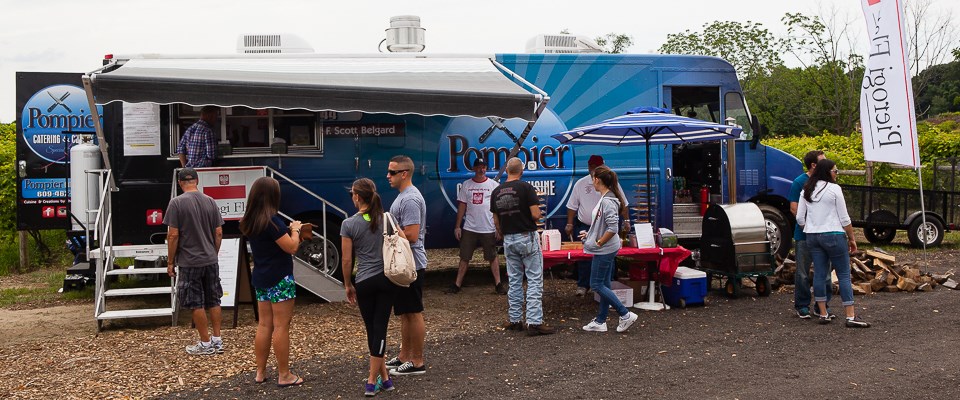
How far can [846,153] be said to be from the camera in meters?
17.9

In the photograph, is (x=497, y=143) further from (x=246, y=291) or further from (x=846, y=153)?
(x=846, y=153)

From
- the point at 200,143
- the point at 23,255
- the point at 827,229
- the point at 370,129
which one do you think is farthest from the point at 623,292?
the point at 23,255

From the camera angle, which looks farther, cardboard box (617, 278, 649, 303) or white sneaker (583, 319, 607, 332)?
cardboard box (617, 278, 649, 303)

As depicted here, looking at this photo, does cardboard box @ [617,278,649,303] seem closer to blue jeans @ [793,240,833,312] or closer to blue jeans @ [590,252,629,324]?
blue jeans @ [590,252,629,324]

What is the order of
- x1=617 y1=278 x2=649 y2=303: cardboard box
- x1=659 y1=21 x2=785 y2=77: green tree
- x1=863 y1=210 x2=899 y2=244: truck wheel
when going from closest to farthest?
x1=617 y1=278 x2=649 y2=303: cardboard box, x1=863 y1=210 x2=899 y2=244: truck wheel, x1=659 y1=21 x2=785 y2=77: green tree

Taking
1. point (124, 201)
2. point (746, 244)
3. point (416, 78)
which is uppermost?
point (416, 78)

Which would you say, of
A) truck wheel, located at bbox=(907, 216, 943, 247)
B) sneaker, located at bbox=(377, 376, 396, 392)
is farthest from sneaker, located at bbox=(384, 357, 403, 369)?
truck wheel, located at bbox=(907, 216, 943, 247)

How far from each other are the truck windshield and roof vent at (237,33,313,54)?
5.33 m

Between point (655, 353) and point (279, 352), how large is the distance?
2.97 metres

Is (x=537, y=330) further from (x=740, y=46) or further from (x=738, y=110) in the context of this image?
(x=740, y=46)

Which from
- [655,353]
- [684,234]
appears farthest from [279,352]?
[684,234]

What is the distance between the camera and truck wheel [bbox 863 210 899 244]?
1374cm

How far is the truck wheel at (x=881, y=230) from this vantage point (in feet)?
45.1

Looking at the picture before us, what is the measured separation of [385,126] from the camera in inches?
402
